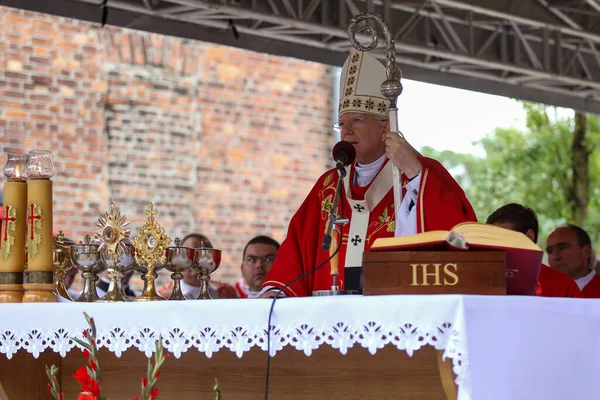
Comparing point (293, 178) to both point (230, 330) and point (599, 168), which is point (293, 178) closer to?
point (230, 330)

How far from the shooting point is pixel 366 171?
4.35m

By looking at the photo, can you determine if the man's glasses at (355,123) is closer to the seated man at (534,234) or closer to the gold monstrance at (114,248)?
the seated man at (534,234)

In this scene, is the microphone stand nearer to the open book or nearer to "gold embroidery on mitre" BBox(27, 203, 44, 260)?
→ the open book

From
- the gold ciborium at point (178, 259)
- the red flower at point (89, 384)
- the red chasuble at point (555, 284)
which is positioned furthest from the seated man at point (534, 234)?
the red flower at point (89, 384)

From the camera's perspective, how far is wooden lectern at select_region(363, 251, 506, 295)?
244 centimetres

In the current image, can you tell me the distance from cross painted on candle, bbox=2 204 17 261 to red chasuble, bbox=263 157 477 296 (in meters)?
0.96

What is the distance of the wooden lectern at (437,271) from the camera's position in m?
2.44

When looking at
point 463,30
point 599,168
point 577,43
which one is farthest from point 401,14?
point 599,168

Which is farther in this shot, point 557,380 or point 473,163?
point 473,163

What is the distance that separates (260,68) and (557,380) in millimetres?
7835

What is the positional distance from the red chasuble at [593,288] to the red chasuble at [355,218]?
3108mm

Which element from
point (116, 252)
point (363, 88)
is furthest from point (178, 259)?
point (363, 88)

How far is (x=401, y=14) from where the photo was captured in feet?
24.6

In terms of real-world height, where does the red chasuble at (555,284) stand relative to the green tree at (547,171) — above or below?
below
